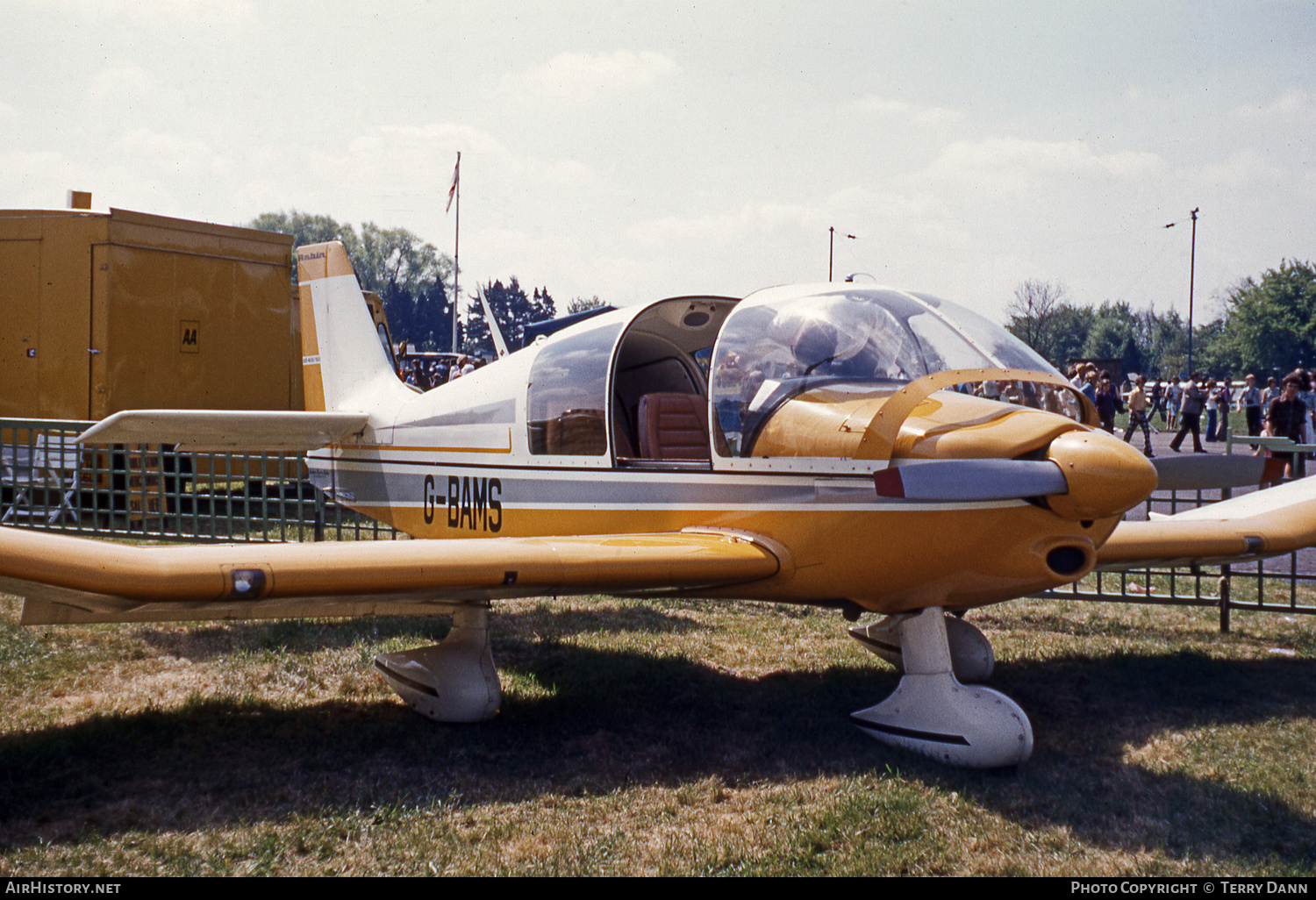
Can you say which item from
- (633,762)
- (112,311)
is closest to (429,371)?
(112,311)

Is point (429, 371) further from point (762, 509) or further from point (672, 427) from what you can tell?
point (762, 509)

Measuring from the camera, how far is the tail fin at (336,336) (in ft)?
23.8

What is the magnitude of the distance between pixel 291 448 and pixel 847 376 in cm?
403

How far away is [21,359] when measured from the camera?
10.4 meters

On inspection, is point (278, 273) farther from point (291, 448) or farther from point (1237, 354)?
point (1237, 354)

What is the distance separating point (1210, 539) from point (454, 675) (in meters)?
4.28

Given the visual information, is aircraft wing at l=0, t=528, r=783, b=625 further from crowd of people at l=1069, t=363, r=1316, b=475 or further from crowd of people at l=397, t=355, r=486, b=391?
crowd of people at l=397, t=355, r=486, b=391

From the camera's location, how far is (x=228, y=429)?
5953 mm

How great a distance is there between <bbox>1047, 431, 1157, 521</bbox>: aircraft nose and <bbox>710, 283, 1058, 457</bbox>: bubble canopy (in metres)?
0.64

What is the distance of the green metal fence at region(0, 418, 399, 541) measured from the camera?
7613mm

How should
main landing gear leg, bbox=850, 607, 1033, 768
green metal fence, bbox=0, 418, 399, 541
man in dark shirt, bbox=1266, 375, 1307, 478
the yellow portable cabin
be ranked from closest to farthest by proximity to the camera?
main landing gear leg, bbox=850, 607, 1033, 768 → green metal fence, bbox=0, 418, 399, 541 → the yellow portable cabin → man in dark shirt, bbox=1266, 375, 1307, 478

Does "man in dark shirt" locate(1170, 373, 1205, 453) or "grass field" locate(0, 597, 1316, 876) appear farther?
"man in dark shirt" locate(1170, 373, 1205, 453)

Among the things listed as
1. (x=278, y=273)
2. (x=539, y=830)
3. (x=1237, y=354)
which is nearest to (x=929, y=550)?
(x=539, y=830)

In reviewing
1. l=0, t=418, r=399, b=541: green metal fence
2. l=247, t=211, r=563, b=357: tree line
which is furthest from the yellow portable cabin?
l=247, t=211, r=563, b=357: tree line
